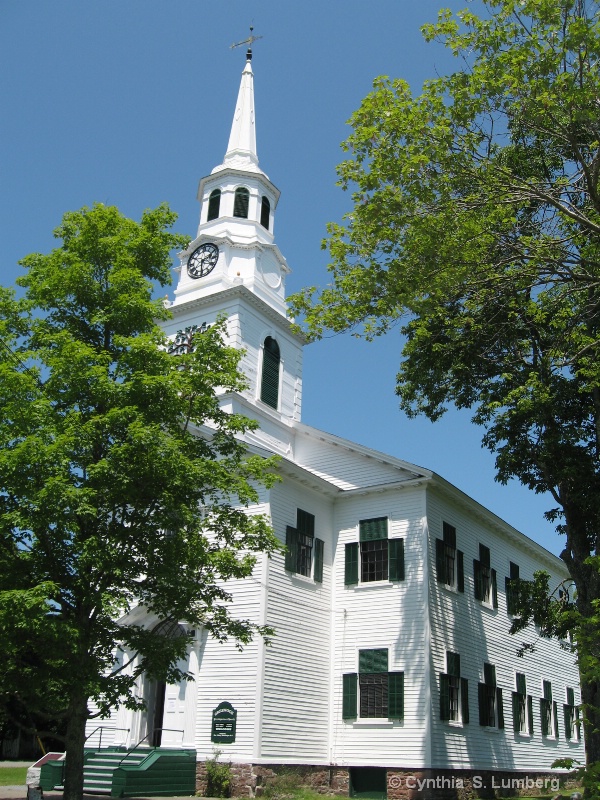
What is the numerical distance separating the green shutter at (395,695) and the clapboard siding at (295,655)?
2.03m

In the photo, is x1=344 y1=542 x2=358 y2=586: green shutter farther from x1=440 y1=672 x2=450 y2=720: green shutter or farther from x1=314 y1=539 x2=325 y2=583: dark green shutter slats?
x1=440 y1=672 x2=450 y2=720: green shutter

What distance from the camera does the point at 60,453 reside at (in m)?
11.8

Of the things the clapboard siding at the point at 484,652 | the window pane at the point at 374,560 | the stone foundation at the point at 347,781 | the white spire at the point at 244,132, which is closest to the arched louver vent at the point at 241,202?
the white spire at the point at 244,132

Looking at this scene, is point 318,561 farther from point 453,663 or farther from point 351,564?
point 453,663

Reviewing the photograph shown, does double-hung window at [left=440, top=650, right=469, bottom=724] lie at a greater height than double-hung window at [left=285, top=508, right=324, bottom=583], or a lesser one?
lesser

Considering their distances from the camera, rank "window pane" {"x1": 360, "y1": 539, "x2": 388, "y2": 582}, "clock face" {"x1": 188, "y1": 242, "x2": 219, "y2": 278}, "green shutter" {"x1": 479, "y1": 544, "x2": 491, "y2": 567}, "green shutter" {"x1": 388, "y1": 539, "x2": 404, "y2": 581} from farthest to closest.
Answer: "clock face" {"x1": 188, "y1": 242, "x2": 219, "y2": 278} < "green shutter" {"x1": 479, "y1": 544, "x2": 491, "y2": 567} < "window pane" {"x1": 360, "y1": 539, "x2": 388, "y2": 582} < "green shutter" {"x1": 388, "y1": 539, "x2": 404, "y2": 581}

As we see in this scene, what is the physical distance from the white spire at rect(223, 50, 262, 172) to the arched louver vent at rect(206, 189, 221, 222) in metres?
1.24

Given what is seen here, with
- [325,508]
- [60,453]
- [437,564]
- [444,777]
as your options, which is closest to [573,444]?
[437,564]

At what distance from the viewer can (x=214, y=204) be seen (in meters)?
32.9

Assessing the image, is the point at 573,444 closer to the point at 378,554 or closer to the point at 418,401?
the point at 418,401

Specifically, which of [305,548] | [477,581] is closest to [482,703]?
[477,581]

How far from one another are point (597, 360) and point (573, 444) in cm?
384

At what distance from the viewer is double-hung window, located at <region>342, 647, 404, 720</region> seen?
71.3 ft

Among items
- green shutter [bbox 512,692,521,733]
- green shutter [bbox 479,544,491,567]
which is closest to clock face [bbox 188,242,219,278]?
green shutter [bbox 479,544,491,567]
